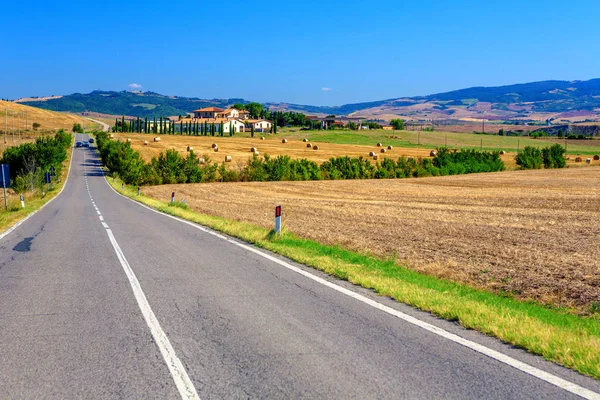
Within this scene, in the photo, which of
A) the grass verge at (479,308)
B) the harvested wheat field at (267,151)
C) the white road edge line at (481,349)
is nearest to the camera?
the white road edge line at (481,349)

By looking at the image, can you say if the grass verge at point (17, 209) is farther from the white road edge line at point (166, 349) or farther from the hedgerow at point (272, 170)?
the white road edge line at point (166, 349)

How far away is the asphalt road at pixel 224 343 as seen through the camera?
536 cm

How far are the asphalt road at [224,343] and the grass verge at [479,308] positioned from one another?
0.84 ft

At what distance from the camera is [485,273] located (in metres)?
11.6

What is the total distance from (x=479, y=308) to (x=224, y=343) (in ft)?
11.8

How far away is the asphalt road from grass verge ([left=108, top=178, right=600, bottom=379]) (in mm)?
256

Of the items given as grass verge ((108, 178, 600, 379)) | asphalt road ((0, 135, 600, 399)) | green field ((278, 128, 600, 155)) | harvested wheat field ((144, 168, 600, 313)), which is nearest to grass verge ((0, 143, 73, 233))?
Answer: harvested wheat field ((144, 168, 600, 313))

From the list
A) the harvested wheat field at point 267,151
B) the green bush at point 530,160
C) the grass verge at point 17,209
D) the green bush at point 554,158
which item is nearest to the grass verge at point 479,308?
the grass verge at point 17,209

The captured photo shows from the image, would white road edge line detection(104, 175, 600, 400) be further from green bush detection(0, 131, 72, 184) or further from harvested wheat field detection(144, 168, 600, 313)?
green bush detection(0, 131, 72, 184)

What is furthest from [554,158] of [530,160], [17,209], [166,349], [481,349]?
[166,349]

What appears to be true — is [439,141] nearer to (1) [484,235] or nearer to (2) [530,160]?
(2) [530,160]

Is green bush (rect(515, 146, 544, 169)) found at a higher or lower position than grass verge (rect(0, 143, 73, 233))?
higher

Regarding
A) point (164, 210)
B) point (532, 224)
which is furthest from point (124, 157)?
point (532, 224)

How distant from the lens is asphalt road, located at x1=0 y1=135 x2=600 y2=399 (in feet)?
17.6
